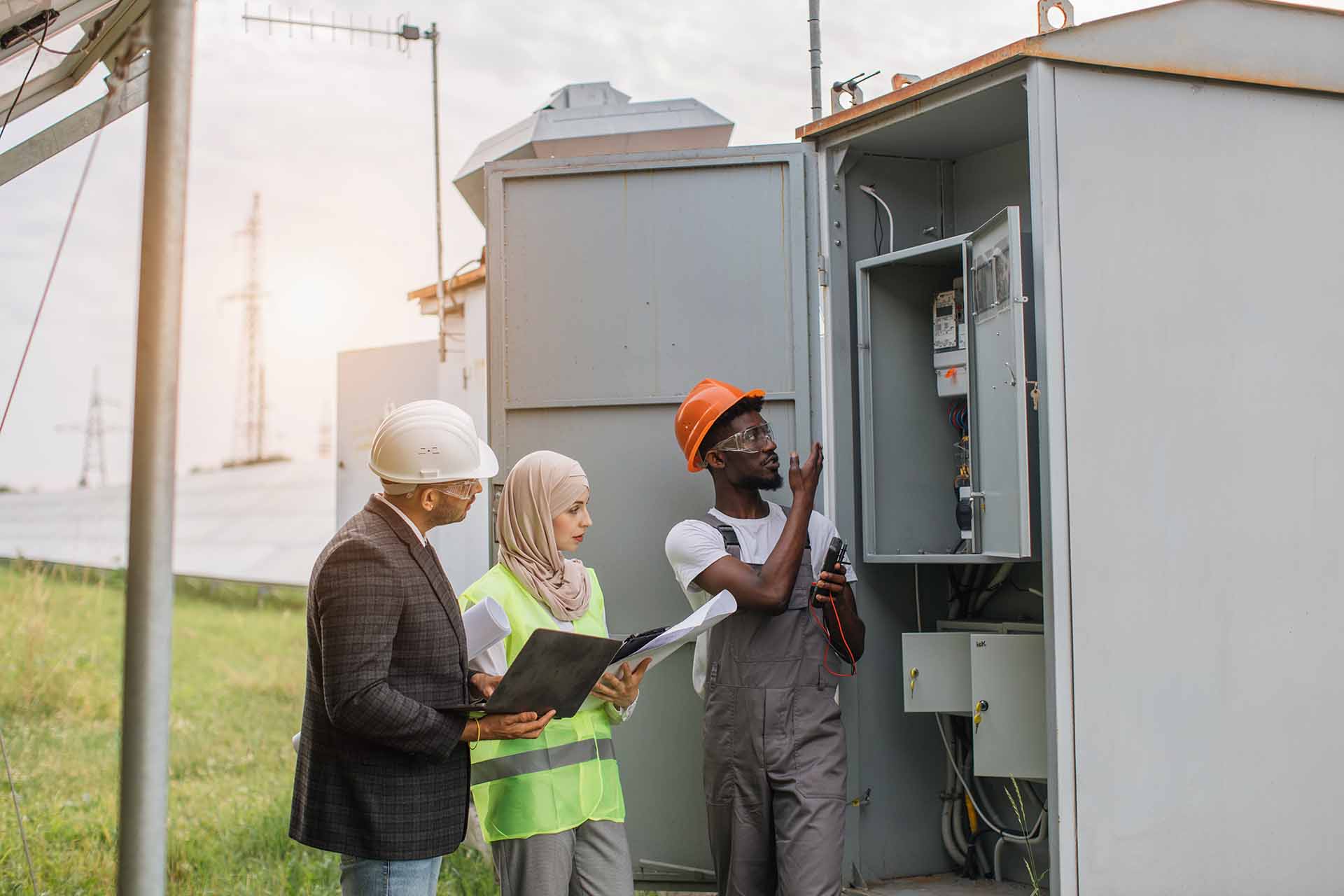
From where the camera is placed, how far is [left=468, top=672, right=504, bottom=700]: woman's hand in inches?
111

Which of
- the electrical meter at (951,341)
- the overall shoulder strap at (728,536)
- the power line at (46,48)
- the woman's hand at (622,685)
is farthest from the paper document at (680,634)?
the power line at (46,48)

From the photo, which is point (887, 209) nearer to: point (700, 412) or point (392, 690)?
point (700, 412)

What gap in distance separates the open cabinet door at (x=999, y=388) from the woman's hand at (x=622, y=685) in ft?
4.39

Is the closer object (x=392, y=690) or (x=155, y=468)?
(x=155, y=468)

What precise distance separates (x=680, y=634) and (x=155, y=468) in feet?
4.49

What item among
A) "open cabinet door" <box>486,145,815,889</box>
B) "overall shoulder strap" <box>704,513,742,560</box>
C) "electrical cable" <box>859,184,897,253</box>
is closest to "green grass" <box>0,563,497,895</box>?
"open cabinet door" <box>486,145,815,889</box>

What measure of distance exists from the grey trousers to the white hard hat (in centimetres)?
89

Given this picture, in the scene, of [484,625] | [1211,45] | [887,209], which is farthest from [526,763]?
[1211,45]

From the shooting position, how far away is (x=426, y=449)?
8.73 ft

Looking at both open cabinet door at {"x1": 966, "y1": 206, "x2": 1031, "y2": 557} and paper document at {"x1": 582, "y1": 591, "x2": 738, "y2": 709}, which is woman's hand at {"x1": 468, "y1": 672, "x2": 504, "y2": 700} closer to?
paper document at {"x1": 582, "y1": 591, "x2": 738, "y2": 709}

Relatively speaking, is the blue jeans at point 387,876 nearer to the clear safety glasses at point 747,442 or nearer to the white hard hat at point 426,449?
the white hard hat at point 426,449

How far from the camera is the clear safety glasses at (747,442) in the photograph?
395cm

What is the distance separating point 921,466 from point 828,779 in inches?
54.3

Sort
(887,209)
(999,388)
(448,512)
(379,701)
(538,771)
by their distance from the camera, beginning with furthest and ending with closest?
(887,209) < (999,388) < (538,771) < (448,512) < (379,701)
